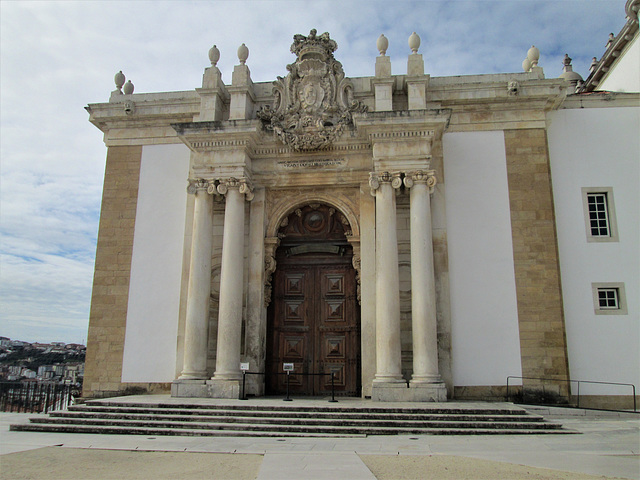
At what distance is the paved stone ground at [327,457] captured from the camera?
6.54m

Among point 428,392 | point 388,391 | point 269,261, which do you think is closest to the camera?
point 428,392

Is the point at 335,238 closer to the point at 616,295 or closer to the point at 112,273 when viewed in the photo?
the point at 112,273

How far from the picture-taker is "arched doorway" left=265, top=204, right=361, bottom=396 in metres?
14.3

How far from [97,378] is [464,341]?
31.2ft

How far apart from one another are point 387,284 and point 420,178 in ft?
8.98

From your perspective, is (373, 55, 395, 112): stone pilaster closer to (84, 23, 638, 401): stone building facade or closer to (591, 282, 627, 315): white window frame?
(84, 23, 638, 401): stone building facade

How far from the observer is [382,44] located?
48.7ft

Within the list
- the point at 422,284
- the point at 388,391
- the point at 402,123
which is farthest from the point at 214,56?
the point at 388,391

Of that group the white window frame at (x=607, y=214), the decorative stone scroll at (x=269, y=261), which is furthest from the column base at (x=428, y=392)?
the white window frame at (x=607, y=214)

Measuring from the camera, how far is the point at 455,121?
14750mm

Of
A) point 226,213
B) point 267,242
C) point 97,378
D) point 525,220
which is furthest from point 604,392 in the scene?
point 97,378

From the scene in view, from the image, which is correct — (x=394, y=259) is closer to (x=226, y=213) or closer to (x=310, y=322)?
(x=310, y=322)

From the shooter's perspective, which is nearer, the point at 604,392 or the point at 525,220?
the point at 604,392

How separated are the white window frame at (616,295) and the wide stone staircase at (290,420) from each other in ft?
14.2
